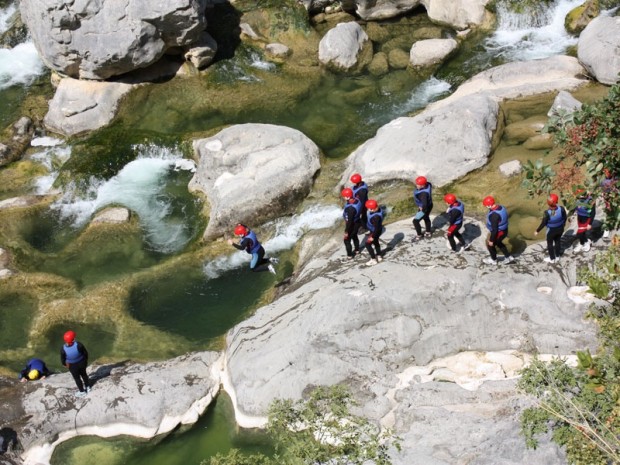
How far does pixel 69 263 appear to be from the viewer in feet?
66.8

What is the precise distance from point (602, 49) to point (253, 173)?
496 inches

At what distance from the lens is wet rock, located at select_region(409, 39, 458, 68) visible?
2628 centimetres

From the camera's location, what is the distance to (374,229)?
15.7 meters

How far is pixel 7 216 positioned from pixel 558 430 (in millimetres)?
19386

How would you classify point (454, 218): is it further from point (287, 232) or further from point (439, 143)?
point (287, 232)

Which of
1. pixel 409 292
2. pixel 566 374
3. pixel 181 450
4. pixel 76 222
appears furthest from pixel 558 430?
pixel 76 222

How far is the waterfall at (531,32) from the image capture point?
86.4 ft

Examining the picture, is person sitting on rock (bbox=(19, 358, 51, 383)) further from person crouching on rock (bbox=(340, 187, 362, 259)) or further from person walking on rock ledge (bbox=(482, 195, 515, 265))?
person walking on rock ledge (bbox=(482, 195, 515, 265))

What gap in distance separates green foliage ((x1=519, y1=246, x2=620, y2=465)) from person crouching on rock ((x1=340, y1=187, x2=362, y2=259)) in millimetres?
7404

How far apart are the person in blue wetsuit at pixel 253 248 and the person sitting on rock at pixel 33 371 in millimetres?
5813

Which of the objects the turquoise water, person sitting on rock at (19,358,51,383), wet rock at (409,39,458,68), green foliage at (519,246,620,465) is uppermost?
green foliage at (519,246,620,465)

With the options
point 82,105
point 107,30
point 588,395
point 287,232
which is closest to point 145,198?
point 287,232

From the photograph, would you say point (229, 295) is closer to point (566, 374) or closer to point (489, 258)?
point (489, 258)

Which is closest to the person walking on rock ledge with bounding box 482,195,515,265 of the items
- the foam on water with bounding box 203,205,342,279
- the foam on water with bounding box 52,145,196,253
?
the foam on water with bounding box 203,205,342,279
